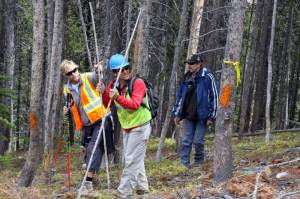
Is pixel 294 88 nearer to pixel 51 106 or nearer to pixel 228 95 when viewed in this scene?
pixel 51 106

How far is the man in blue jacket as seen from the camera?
9.30 meters

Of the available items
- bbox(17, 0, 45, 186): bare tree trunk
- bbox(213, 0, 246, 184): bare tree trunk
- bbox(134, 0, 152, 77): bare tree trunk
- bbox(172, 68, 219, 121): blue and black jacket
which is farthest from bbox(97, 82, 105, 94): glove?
bbox(134, 0, 152, 77): bare tree trunk

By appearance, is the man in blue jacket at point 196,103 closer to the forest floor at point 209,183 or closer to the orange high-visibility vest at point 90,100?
the forest floor at point 209,183

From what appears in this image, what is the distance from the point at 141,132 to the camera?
720cm

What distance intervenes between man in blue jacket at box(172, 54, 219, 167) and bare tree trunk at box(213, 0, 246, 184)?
234cm

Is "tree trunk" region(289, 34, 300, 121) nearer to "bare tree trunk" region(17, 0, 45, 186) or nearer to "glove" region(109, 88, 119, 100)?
"bare tree trunk" region(17, 0, 45, 186)

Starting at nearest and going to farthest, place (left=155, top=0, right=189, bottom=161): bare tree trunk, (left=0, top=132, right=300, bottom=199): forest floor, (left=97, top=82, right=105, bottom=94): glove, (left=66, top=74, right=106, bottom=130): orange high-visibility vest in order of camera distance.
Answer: (left=0, top=132, right=300, bottom=199): forest floor → (left=97, top=82, right=105, bottom=94): glove → (left=66, top=74, right=106, bottom=130): orange high-visibility vest → (left=155, top=0, right=189, bottom=161): bare tree trunk

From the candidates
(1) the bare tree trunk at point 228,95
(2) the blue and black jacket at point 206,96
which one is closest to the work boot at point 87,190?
(1) the bare tree trunk at point 228,95

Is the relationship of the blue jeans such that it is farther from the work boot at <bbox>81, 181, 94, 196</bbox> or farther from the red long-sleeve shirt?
the red long-sleeve shirt

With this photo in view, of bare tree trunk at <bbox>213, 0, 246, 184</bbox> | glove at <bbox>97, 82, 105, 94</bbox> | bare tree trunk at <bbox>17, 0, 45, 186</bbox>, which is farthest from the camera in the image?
bare tree trunk at <bbox>17, 0, 45, 186</bbox>

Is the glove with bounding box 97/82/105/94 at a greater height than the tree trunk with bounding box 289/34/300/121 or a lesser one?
lesser

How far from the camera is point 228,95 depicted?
6.75 metres

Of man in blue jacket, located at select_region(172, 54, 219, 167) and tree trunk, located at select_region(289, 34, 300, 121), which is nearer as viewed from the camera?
man in blue jacket, located at select_region(172, 54, 219, 167)

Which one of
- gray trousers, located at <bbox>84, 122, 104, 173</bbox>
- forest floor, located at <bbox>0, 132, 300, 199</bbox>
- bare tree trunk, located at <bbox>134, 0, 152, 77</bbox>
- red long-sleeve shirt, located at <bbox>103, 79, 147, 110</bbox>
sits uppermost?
bare tree trunk, located at <bbox>134, 0, 152, 77</bbox>
